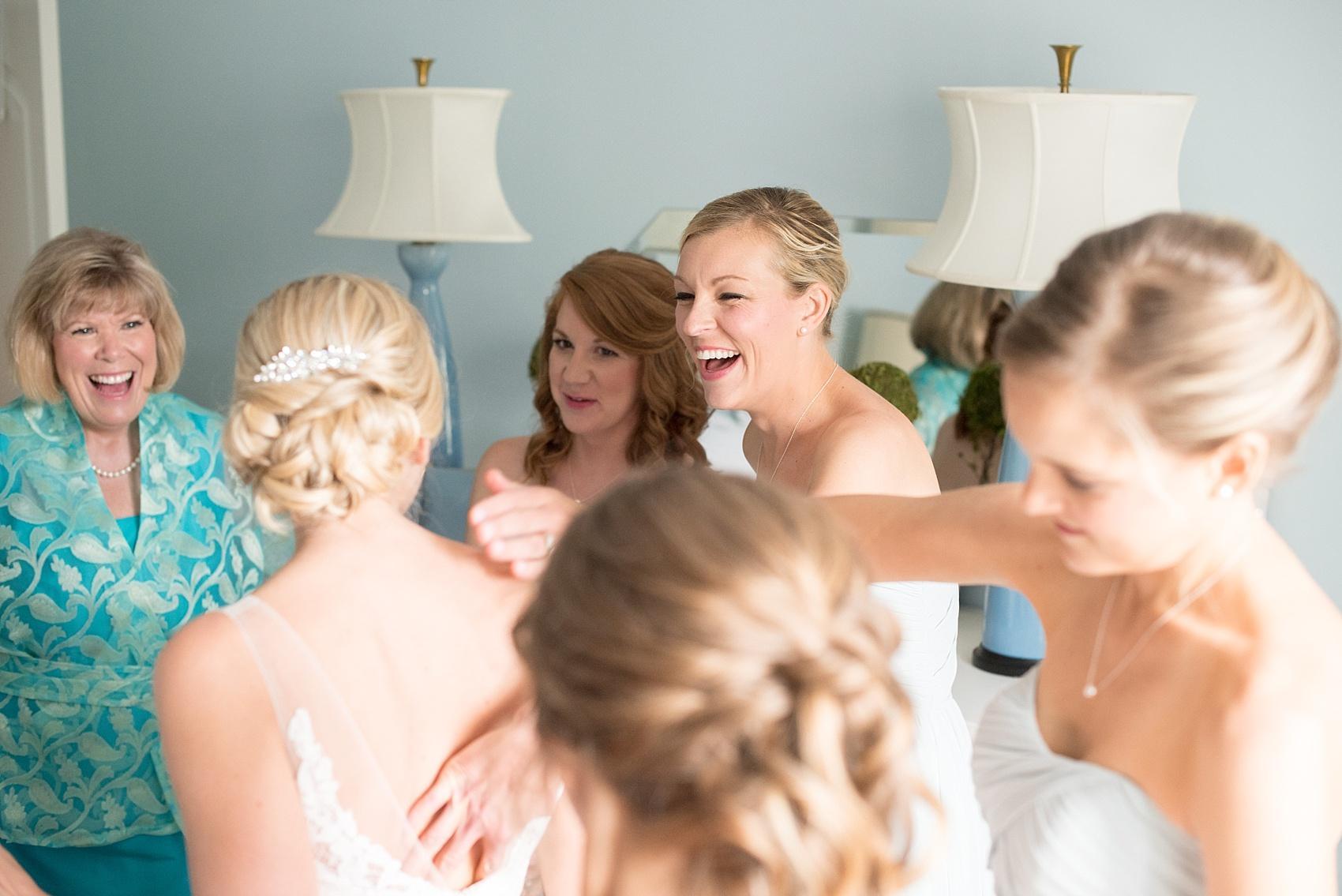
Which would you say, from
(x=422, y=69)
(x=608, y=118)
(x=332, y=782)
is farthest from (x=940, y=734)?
(x=422, y=69)

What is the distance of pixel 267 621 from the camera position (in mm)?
1222

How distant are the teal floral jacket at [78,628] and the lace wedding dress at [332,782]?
1.08m

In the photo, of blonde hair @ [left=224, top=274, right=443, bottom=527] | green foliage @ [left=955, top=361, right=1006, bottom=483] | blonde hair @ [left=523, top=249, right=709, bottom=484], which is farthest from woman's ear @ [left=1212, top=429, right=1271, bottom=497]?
green foliage @ [left=955, top=361, right=1006, bottom=483]

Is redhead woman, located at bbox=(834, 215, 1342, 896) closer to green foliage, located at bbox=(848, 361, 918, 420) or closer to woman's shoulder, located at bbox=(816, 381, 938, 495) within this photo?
woman's shoulder, located at bbox=(816, 381, 938, 495)

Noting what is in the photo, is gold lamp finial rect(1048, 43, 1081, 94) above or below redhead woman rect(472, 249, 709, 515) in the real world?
above

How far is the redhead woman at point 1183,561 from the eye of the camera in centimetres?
98

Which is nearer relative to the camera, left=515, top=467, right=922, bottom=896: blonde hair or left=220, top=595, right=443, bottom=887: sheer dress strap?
left=515, top=467, right=922, bottom=896: blonde hair

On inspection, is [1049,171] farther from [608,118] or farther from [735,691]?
[735,691]

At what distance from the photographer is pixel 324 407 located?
1279 mm

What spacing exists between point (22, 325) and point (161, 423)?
29 cm

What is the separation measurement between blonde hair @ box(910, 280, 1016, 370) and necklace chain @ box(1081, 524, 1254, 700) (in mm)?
1670

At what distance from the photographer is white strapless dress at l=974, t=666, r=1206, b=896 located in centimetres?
111

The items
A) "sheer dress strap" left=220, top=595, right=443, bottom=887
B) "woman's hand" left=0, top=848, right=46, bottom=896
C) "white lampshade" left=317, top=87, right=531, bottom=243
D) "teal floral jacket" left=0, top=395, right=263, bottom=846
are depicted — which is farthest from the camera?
"white lampshade" left=317, top=87, right=531, bottom=243

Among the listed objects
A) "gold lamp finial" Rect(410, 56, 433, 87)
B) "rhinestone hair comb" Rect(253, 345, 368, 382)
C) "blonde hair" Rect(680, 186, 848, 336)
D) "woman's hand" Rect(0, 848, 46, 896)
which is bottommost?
"woman's hand" Rect(0, 848, 46, 896)
